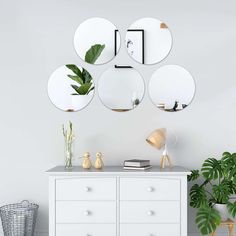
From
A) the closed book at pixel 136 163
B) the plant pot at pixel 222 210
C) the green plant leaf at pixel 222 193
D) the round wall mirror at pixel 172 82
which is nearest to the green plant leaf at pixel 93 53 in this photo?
the round wall mirror at pixel 172 82

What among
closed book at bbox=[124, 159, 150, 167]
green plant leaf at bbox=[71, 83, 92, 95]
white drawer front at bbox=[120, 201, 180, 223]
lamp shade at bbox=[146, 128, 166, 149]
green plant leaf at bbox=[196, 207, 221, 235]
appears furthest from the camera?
green plant leaf at bbox=[71, 83, 92, 95]

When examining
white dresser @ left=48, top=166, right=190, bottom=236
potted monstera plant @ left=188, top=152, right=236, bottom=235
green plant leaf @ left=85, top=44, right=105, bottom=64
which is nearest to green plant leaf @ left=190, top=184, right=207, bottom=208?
Answer: potted monstera plant @ left=188, top=152, right=236, bottom=235

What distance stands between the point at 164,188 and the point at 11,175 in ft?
4.56

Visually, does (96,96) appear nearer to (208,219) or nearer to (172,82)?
(172,82)

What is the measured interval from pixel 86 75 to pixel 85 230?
134cm

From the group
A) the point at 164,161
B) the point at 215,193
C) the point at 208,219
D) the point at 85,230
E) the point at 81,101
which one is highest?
the point at 81,101

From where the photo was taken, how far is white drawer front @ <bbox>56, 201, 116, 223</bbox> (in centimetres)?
313

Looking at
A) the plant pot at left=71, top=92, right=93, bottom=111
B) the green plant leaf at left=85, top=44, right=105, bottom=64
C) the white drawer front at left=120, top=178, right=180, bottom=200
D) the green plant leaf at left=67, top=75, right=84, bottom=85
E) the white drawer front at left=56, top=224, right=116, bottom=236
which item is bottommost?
the white drawer front at left=56, top=224, right=116, bottom=236

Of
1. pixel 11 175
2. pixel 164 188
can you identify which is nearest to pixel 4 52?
pixel 11 175

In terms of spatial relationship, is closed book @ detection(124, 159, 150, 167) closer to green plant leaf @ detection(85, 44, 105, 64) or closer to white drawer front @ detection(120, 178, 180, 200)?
white drawer front @ detection(120, 178, 180, 200)

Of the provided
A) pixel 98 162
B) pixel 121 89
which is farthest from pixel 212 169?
pixel 121 89

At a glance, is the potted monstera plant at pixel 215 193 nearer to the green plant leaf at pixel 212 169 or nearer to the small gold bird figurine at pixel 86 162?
the green plant leaf at pixel 212 169

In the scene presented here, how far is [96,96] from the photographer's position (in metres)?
3.60

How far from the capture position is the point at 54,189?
3.13 meters
